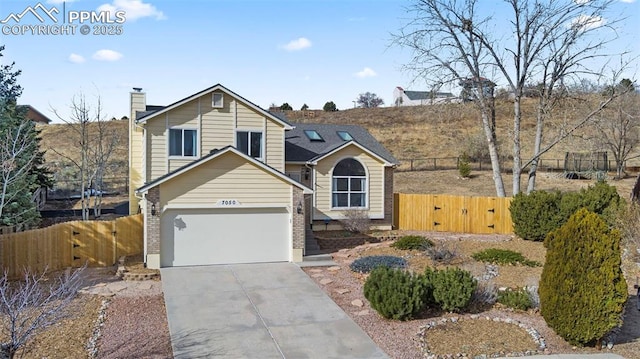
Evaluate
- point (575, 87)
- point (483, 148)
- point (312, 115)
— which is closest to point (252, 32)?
point (575, 87)

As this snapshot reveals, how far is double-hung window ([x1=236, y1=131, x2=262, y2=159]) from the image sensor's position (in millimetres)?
19234


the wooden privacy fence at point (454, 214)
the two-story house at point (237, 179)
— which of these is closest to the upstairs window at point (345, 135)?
the two-story house at point (237, 179)

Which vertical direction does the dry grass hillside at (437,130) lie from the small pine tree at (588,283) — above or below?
above

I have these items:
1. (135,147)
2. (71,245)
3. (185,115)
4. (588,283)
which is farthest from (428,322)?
(135,147)

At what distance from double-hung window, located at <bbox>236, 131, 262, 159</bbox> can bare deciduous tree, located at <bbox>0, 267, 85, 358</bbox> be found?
8.03 meters

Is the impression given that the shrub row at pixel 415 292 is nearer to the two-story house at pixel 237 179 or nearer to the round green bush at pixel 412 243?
the two-story house at pixel 237 179

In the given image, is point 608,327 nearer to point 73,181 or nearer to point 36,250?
point 36,250

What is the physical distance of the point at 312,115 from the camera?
202 feet

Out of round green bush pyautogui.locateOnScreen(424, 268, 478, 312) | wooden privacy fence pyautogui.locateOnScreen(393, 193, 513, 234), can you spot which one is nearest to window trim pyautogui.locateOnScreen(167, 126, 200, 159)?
wooden privacy fence pyautogui.locateOnScreen(393, 193, 513, 234)

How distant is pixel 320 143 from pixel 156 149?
801 centimetres

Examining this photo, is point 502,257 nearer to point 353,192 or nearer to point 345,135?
point 353,192

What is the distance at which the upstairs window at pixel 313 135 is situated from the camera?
2359 centimetres

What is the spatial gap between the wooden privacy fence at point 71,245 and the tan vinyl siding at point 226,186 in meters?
2.31

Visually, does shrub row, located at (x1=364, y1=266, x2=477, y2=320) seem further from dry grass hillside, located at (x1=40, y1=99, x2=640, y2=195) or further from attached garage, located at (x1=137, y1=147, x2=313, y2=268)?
dry grass hillside, located at (x1=40, y1=99, x2=640, y2=195)
